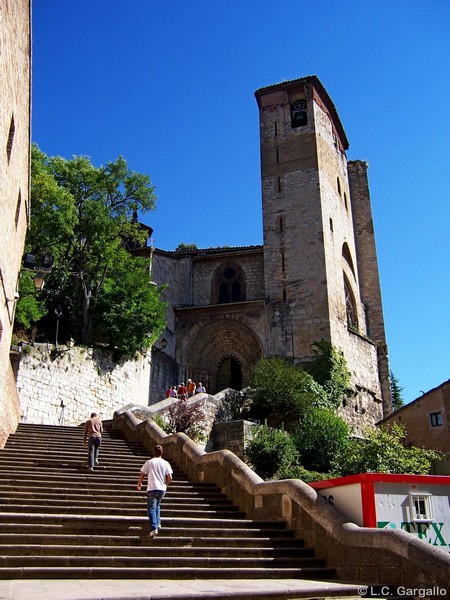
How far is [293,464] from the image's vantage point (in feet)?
61.6

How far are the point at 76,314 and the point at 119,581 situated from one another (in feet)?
62.4

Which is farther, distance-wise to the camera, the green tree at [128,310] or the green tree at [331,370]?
the green tree at [331,370]

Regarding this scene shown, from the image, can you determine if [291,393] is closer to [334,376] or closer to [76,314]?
[334,376]

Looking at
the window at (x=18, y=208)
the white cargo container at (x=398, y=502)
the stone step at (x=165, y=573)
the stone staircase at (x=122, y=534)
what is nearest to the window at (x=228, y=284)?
the window at (x=18, y=208)

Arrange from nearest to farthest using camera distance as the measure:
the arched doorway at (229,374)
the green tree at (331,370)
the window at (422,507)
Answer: the window at (422,507)
the green tree at (331,370)
the arched doorway at (229,374)

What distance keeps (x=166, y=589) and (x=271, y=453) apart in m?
12.6

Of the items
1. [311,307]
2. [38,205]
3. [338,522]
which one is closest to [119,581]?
[338,522]

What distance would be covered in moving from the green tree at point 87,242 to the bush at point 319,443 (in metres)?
8.06

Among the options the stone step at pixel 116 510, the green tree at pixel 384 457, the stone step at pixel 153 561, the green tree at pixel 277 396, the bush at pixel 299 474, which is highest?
the green tree at pixel 277 396

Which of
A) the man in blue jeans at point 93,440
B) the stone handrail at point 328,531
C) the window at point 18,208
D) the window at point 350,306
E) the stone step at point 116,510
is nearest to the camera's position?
the stone handrail at point 328,531

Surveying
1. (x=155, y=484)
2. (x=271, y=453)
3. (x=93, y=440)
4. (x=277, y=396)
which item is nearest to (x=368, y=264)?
(x=277, y=396)

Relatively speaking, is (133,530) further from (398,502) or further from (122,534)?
(398,502)

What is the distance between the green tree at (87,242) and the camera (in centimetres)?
2283
